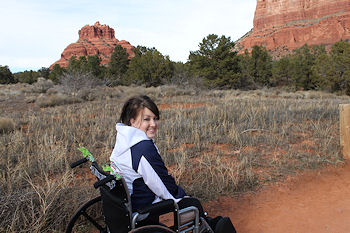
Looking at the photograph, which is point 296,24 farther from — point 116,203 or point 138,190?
point 116,203

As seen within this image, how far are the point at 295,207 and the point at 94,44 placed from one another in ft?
546

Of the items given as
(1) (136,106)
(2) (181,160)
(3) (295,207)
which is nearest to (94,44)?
(2) (181,160)

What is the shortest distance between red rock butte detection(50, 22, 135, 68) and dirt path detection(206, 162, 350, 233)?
13444cm

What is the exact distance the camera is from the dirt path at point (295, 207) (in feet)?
9.11

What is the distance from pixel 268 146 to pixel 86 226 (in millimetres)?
4040

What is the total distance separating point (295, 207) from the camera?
318cm

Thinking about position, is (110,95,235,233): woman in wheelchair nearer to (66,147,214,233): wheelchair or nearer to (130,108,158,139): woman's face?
(66,147,214,233): wheelchair

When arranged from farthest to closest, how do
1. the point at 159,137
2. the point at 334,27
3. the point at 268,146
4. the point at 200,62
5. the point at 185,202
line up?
the point at 334,27 < the point at 200,62 < the point at 159,137 < the point at 268,146 < the point at 185,202

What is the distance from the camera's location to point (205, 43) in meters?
23.9

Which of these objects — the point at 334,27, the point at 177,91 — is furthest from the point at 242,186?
the point at 334,27

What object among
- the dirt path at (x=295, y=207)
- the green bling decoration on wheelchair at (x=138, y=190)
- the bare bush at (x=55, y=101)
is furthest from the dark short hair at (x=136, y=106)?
the bare bush at (x=55, y=101)

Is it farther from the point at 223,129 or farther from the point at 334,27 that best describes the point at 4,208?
the point at 334,27

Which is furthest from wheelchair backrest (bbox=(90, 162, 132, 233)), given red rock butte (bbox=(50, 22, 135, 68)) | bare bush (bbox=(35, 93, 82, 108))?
red rock butte (bbox=(50, 22, 135, 68))

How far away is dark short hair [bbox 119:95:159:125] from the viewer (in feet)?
6.38
